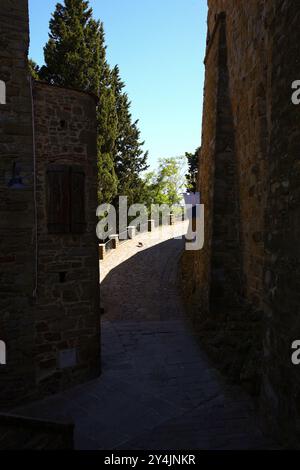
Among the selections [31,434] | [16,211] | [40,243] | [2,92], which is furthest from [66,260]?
[31,434]

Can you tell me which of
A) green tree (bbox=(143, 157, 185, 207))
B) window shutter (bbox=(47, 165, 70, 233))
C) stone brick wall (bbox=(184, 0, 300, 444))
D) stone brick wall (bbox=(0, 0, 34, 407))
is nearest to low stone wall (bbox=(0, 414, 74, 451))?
stone brick wall (bbox=(184, 0, 300, 444))

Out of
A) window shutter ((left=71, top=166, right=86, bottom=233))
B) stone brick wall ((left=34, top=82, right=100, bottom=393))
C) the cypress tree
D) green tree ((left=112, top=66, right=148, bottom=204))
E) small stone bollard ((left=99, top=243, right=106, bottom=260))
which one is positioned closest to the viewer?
stone brick wall ((left=34, top=82, right=100, bottom=393))

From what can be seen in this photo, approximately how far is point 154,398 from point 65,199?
3847 mm

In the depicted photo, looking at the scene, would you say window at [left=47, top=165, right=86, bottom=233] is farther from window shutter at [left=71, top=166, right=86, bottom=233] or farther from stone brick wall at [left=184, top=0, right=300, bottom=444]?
stone brick wall at [left=184, top=0, right=300, bottom=444]

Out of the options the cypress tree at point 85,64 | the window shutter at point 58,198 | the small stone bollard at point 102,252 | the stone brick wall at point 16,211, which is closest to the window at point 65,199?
the window shutter at point 58,198

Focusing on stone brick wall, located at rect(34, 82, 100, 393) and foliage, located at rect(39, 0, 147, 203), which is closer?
stone brick wall, located at rect(34, 82, 100, 393)

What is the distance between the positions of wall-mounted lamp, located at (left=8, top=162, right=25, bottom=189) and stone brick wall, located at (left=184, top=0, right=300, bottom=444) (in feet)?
13.2

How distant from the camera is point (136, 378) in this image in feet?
23.3

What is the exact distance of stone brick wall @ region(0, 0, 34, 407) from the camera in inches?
241

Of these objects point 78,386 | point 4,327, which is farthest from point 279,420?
point 4,327

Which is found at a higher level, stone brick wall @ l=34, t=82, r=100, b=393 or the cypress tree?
the cypress tree

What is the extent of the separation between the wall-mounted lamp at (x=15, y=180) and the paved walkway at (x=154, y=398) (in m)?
3.73
